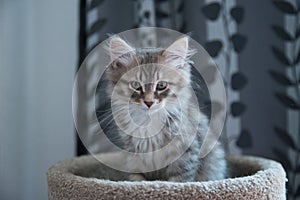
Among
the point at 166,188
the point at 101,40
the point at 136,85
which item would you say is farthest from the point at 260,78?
the point at 166,188

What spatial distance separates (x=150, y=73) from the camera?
3.38ft

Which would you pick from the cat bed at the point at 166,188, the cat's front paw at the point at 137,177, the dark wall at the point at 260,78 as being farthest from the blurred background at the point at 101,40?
the cat's front paw at the point at 137,177

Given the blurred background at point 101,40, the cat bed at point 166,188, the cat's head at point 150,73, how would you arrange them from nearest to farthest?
the cat bed at point 166,188 → the cat's head at point 150,73 → the blurred background at point 101,40

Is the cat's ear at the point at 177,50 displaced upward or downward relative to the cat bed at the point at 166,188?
upward

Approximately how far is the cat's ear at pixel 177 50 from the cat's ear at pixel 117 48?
9cm

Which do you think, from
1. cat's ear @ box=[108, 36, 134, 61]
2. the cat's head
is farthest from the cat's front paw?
cat's ear @ box=[108, 36, 134, 61]

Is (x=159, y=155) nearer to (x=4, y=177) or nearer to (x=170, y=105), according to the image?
(x=170, y=105)

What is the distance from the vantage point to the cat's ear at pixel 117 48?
1047mm

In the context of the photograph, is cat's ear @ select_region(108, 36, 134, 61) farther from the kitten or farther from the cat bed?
the cat bed

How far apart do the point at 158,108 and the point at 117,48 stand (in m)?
0.18

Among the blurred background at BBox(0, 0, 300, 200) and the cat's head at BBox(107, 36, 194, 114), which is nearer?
the cat's head at BBox(107, 36, 194, 114)

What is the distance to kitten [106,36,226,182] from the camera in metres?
1.03

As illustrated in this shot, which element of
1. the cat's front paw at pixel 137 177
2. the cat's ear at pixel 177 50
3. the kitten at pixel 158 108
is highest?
the cat's ear at pixel 177 50

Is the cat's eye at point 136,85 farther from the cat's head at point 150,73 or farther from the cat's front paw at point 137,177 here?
the cat's front paw at point 137,177
